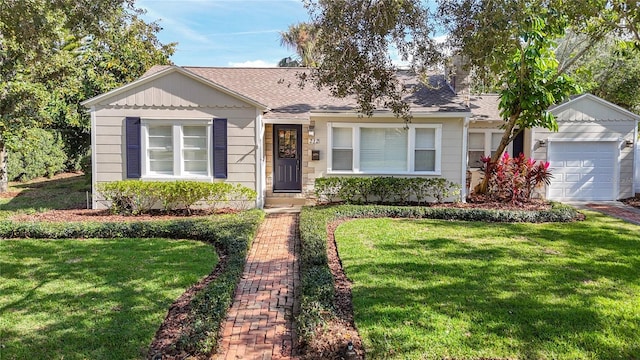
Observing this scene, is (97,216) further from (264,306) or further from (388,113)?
(388,113)

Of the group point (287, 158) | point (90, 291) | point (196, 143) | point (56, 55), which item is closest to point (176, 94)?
point (196, 143)

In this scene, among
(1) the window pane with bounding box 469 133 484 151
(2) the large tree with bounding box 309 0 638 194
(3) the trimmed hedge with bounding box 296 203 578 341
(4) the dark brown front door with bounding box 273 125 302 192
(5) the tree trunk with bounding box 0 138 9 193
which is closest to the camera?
(3) the trimmed hedge with bounding box 296 203 578 341

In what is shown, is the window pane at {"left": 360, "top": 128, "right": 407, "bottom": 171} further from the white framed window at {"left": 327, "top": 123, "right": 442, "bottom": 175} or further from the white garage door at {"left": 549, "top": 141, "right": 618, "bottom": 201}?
the white garage door at {"left": 549, "top": 141, "right": 618, "bottom": 201}

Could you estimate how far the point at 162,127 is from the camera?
36.9ft

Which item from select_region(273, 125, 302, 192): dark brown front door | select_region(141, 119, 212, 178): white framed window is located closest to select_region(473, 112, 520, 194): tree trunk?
select_region(273, 125, 302, 192): dark brown front door

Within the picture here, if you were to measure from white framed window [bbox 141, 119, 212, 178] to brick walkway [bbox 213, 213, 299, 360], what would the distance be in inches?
161

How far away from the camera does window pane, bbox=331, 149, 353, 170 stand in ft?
41.1

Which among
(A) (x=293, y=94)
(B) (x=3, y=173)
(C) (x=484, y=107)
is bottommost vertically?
(B) (x=3, y=173)

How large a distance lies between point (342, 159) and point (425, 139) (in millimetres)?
2560

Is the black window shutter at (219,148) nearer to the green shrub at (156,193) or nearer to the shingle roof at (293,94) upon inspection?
the green shrub at (156,193)

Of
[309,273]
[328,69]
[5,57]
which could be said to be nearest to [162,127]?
[5,57]

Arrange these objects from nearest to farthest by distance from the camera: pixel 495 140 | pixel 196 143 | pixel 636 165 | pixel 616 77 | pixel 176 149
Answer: pixel 176 149, pixel 196 143, pixel 636 165, pixel 495 140, pixel 616 77

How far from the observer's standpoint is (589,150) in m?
13.5

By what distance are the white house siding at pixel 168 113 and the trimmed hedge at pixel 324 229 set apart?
8.58 feet
